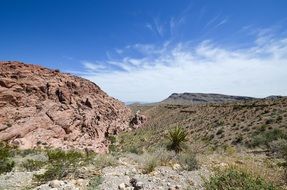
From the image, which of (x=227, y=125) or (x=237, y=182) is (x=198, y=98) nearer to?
(x=227, y=125)

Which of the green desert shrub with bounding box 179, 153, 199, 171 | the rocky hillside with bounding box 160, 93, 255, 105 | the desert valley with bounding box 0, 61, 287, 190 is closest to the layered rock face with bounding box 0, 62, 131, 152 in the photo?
the desert valley with bounding box 0, 61, 287, 190

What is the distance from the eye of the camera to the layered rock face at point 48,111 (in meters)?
31.9

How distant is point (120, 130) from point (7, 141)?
2095 centimetres

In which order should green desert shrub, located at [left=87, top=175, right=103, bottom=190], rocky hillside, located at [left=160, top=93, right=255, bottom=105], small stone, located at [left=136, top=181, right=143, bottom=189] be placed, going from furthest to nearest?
rocky hillside, located at [left=160, top=93, right=255, bottom=105] < green desert shrub, located at [left=87, top=175, right=103, bottom=190] < small stone, located at [left=136, top=181, right=143, bottom=189]

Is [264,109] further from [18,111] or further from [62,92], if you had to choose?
[18,111]

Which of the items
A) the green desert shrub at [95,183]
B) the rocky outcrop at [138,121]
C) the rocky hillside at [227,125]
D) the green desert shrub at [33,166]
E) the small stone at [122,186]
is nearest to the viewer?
the small stone at [122,186]

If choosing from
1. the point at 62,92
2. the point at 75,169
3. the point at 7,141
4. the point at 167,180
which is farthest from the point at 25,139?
the point at 167,180

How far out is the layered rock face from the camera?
3189cm

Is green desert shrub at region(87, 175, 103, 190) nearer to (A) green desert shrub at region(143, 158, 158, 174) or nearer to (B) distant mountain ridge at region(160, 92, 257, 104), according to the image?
(A) green desert shrub at region(143, 158, 158, 174)

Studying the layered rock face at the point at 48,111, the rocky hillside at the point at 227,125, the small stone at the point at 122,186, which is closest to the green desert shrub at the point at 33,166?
the small stone at the point at 122,186

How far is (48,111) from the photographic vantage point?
3584 centimetres

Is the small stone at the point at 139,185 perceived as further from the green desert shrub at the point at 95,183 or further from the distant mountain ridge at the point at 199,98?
the distant mountain ridge at the point at 199,98

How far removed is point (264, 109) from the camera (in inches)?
1352

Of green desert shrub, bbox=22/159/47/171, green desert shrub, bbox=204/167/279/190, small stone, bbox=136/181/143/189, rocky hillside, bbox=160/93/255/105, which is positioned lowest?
green desert shrub, bbox=22/159/47/171
